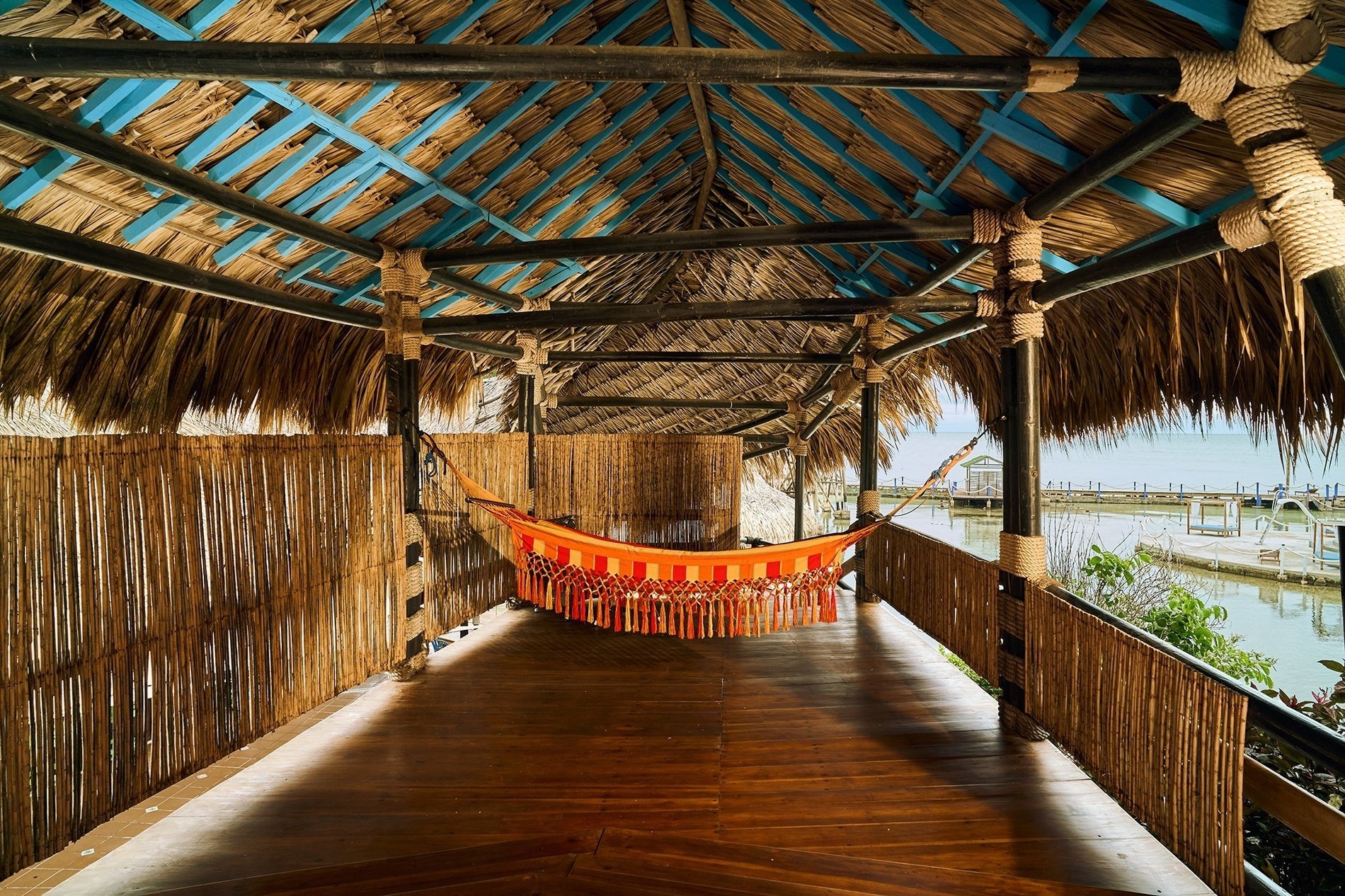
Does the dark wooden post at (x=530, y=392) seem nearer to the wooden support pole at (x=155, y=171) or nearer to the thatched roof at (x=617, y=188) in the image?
the thatched roof at (x=617, y=188)

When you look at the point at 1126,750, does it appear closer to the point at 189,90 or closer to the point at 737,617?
the point at 737,617

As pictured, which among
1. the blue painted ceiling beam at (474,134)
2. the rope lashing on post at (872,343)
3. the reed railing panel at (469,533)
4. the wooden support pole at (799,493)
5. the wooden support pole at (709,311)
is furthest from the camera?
the wooden support pole at (799,493)

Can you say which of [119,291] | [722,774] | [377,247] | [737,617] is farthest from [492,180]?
[722,774]

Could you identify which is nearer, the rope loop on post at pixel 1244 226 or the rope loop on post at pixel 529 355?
the rope loop on post at pixel 1244 226

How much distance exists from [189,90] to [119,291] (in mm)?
1105

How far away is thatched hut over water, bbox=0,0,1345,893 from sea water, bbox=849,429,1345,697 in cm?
66

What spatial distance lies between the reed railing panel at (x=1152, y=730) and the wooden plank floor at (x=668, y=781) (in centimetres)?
17

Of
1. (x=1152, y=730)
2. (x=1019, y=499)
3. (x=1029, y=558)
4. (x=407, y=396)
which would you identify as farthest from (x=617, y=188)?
(x=1152, y=730)

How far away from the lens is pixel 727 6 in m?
2.33

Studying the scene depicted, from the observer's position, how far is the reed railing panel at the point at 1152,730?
1.31 meters

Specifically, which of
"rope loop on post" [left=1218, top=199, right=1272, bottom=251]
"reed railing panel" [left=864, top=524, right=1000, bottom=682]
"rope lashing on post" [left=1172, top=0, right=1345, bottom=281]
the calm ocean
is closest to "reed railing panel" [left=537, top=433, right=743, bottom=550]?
"reed railing panel" [left=864, top=524, right=1000, bottom=682]

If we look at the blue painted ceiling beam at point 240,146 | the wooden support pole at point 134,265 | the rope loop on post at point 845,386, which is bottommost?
the rope loop on post at point 845,386

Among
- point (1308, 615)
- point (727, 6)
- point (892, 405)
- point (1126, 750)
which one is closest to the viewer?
point (1126, 750)

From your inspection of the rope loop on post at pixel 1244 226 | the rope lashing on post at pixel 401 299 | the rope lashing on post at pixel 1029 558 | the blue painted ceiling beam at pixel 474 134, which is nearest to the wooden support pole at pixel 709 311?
the rope lashing on post at pixel 401 299
